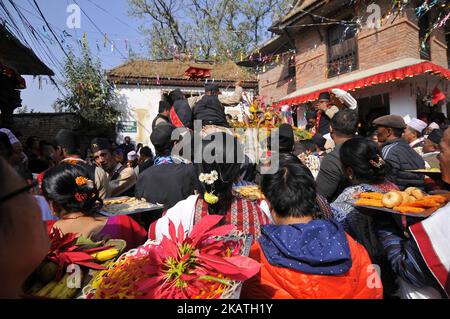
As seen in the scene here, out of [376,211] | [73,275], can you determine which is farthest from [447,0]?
[73,275]

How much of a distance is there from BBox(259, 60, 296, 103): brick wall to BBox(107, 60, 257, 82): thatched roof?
0.61 m

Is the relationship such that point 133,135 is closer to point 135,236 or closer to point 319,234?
point 135,236

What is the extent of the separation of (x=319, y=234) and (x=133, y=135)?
13245mm

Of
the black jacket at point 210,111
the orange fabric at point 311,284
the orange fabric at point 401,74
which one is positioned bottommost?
the orange fabric at point 311,284

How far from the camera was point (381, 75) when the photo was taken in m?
8.41

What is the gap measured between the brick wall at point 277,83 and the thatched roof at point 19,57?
29.0ft

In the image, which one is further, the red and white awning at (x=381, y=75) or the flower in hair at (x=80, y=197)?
the red and white awning at (x=381, y=75)

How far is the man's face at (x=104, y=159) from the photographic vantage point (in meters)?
4.05

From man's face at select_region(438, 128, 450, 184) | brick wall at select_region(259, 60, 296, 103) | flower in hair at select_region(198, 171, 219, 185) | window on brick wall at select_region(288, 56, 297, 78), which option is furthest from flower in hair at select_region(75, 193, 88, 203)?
window on brick wall at select_region(288, 56, 297, 78)

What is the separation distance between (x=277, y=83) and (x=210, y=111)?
10.9 metres

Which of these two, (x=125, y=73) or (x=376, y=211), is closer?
(x=376, y=211)

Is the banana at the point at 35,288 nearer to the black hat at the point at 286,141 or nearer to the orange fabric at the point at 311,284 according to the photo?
the orange fabric at the point at 311,284

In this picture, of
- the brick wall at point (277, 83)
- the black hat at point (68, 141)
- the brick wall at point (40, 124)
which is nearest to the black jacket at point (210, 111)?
the black hat at point (68, 141)
